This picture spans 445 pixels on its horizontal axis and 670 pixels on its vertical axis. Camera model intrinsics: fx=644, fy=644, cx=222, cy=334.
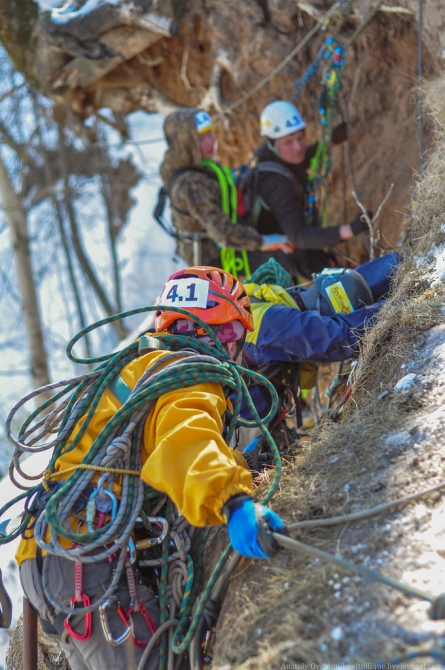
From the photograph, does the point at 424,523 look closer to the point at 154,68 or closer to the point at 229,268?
the point at 229,268

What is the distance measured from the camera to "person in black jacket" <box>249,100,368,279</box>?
508 cm

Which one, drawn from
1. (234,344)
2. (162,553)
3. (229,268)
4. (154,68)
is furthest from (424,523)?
(154,68)

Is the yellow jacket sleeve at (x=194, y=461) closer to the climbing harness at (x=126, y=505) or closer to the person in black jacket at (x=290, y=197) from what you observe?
the climbing harness at (x=126, y=505)

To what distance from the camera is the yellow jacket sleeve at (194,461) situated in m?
1.93

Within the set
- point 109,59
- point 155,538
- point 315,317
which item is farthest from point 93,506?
point 109,59

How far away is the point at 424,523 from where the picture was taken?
1.98m

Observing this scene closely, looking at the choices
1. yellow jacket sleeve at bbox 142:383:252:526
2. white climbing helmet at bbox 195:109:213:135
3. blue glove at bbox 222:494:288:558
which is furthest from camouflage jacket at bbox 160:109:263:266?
blue glove at bbox 222:494:288:558

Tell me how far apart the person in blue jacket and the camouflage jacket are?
137 centimetres

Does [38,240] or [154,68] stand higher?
[154,68]

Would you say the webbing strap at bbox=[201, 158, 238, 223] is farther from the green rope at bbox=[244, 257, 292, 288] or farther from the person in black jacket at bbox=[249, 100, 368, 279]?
the green rope at bbox=[244, 257, 292, 288]

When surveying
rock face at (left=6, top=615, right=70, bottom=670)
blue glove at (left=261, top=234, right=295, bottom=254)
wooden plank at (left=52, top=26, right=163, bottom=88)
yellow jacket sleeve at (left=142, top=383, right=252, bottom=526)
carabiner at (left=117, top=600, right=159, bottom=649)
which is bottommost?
rock face at (left=6, top=615, right=70, bottom=670)

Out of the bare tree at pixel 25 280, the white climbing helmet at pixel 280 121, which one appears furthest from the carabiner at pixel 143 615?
the bare tree at pixel 25 280

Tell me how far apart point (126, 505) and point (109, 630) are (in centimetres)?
44

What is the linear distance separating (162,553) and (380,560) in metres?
0.90
